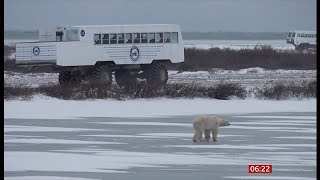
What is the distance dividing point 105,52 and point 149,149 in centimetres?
2042

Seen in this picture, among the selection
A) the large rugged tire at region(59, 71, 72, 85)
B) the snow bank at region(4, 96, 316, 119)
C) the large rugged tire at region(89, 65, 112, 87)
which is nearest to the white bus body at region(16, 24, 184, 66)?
the large rugged tire at region(89, 65, 112, 87)

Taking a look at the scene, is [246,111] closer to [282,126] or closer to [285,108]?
[285,108]

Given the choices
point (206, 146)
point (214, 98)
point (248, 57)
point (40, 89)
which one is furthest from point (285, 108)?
point (248, 57)

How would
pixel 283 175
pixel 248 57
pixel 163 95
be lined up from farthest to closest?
pixel 248 57 < pixel 163 95 < pixel 283 175

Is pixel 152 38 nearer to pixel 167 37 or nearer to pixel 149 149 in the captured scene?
pixel 167 37

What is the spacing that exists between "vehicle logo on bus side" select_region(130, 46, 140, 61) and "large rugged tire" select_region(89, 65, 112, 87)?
3.54ft

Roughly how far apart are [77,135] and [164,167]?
4773 millimetres

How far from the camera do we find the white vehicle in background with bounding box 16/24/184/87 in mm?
33438

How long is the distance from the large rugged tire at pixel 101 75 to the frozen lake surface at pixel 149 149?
12.7m

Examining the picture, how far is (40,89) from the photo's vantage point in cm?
2739

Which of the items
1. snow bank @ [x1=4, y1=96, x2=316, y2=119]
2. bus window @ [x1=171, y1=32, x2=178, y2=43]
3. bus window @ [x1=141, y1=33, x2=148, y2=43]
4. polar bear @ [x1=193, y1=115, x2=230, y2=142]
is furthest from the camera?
bus window @ [x1=171, y1=32, x2=178, y2=43]
